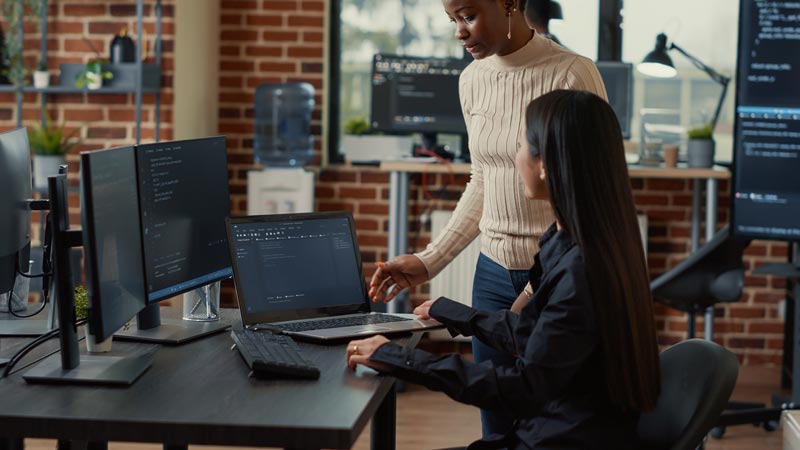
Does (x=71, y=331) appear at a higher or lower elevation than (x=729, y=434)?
higher

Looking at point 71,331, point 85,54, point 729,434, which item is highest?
point 85,54

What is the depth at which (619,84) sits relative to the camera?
452cm

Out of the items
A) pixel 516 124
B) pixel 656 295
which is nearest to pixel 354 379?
pixel 516 124

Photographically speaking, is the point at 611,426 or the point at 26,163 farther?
the point at 26,163

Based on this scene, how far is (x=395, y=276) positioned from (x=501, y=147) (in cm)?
39

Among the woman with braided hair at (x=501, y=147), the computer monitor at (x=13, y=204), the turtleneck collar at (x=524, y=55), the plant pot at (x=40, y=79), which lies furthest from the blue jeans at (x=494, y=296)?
the plant pot at (x=40, y=79)

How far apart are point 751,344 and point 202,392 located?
3615 millimetres

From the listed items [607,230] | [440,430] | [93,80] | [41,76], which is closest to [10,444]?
[607,230]

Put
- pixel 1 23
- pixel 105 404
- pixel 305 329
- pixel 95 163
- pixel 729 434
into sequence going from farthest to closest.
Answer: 1. pixel 1 23
2. pixel 729 434
3. pixel 305 329
4. pixel 95 163
5. pixel 105 404

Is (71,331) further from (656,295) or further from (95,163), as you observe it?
(656,295)

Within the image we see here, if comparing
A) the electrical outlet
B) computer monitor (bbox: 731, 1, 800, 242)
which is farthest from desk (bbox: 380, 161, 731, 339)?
computer monitor (bbox: 731, 1, 800, 242)

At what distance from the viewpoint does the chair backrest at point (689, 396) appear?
1750 millimetres

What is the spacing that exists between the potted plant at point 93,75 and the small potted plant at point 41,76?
0.48ft

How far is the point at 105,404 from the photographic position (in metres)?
1.68
